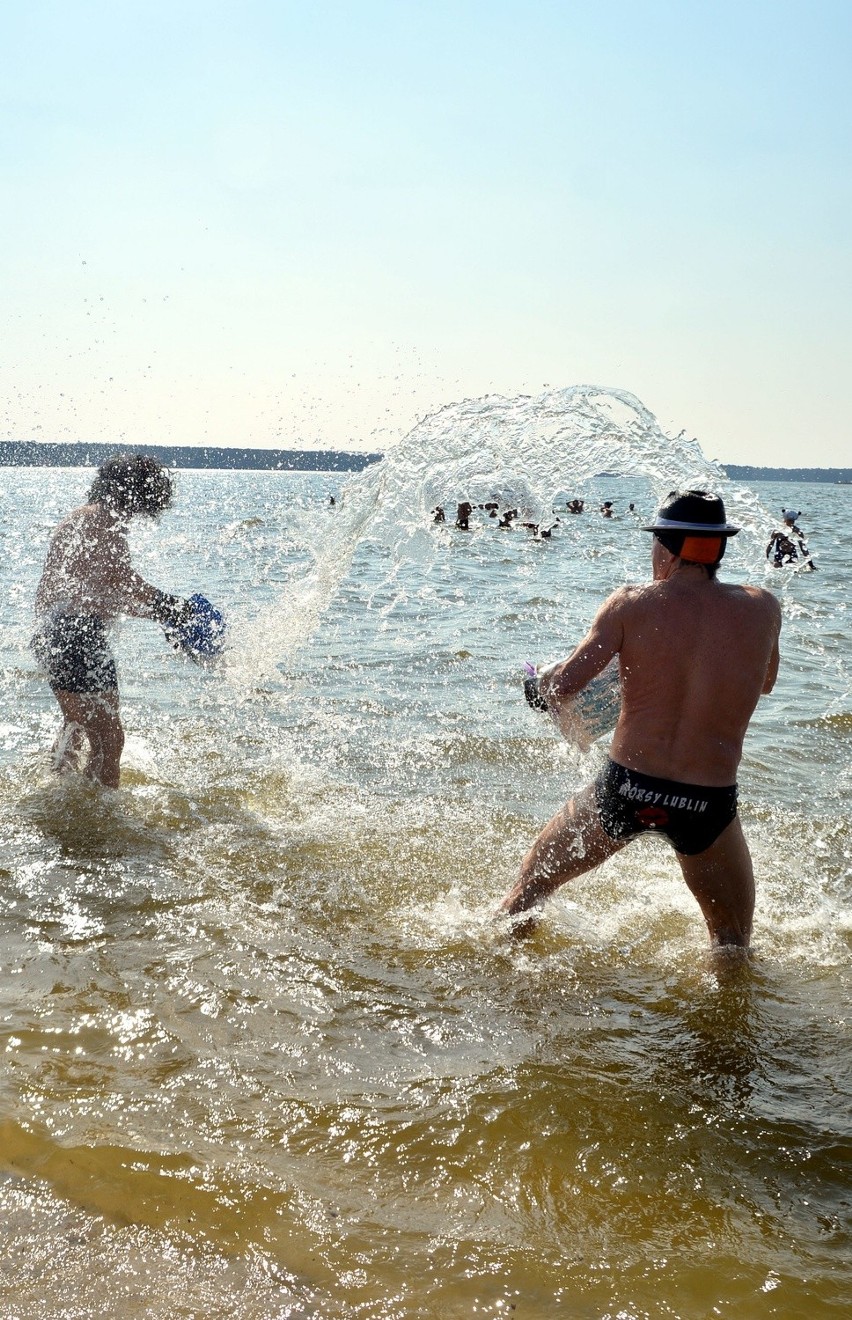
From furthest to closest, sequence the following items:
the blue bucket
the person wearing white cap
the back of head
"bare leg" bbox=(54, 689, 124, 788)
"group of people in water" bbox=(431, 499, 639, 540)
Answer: "group of people in water" bbox=(431, 499, 639, 540) < the blue bucket < "bare leg" bbox=(54, 689, 124, 788) < the person wearing white cap < the back of head

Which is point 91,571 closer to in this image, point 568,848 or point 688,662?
point 568,848

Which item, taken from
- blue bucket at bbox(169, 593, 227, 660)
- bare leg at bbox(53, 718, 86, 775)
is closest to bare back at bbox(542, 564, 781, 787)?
blue bucket at bbox(169, 593, 227, 660)

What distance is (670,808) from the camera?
368cm

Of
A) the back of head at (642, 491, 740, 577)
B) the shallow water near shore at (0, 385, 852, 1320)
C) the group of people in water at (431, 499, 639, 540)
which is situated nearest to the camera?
the shallow water near shore at (0, 385, 852, 1320)

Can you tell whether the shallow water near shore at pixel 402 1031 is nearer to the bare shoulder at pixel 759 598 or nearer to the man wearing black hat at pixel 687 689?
the man wearing black hat at pixel 687 689

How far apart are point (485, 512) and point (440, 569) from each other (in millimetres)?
20201

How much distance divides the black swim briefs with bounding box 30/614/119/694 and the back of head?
3657 mm

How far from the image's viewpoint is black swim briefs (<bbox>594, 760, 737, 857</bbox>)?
3672 mm

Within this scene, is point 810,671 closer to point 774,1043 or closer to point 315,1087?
point 774,1043

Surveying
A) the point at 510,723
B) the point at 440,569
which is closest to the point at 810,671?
the point at 510,723

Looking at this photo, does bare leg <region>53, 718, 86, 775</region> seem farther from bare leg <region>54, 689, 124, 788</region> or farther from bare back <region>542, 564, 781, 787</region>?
bare back <region>542, 564, 781, 787</region>

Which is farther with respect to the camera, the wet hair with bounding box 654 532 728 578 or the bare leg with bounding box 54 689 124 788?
the bare leg with bounding box 54 689 124 788

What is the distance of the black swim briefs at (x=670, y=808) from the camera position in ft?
12.0

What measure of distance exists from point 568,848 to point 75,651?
11.3 feet
